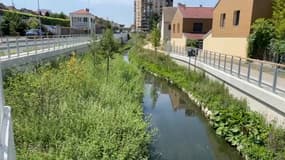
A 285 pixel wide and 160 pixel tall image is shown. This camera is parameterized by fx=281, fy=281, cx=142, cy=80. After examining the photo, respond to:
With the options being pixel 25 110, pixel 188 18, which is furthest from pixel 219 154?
pixel 188 18

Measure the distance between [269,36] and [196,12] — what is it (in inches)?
1029

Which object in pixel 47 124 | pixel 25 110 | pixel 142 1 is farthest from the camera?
pixel 142 1

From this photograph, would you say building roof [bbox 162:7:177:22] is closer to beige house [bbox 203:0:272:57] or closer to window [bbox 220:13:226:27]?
beige house [bbox 203:0:272:57]

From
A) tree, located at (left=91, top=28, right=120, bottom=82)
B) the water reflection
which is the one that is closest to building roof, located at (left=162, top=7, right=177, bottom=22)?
the water reflection

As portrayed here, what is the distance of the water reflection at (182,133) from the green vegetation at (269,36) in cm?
617

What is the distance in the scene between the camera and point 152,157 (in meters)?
8.84

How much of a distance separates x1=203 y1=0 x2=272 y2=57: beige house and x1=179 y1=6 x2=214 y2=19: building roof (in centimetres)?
1374

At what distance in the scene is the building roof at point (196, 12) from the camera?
42.7 m

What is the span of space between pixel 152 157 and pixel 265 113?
4190 millimetres

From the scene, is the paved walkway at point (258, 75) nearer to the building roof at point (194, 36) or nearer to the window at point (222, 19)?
the window at point (222, 19)

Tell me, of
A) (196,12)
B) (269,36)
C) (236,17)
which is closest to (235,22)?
(236,17)

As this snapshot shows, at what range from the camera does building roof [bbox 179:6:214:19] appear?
42688mm

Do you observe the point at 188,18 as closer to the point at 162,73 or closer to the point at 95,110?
the point at 162,73

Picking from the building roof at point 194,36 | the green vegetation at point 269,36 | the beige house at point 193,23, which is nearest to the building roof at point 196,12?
the beige house at point 193,23
